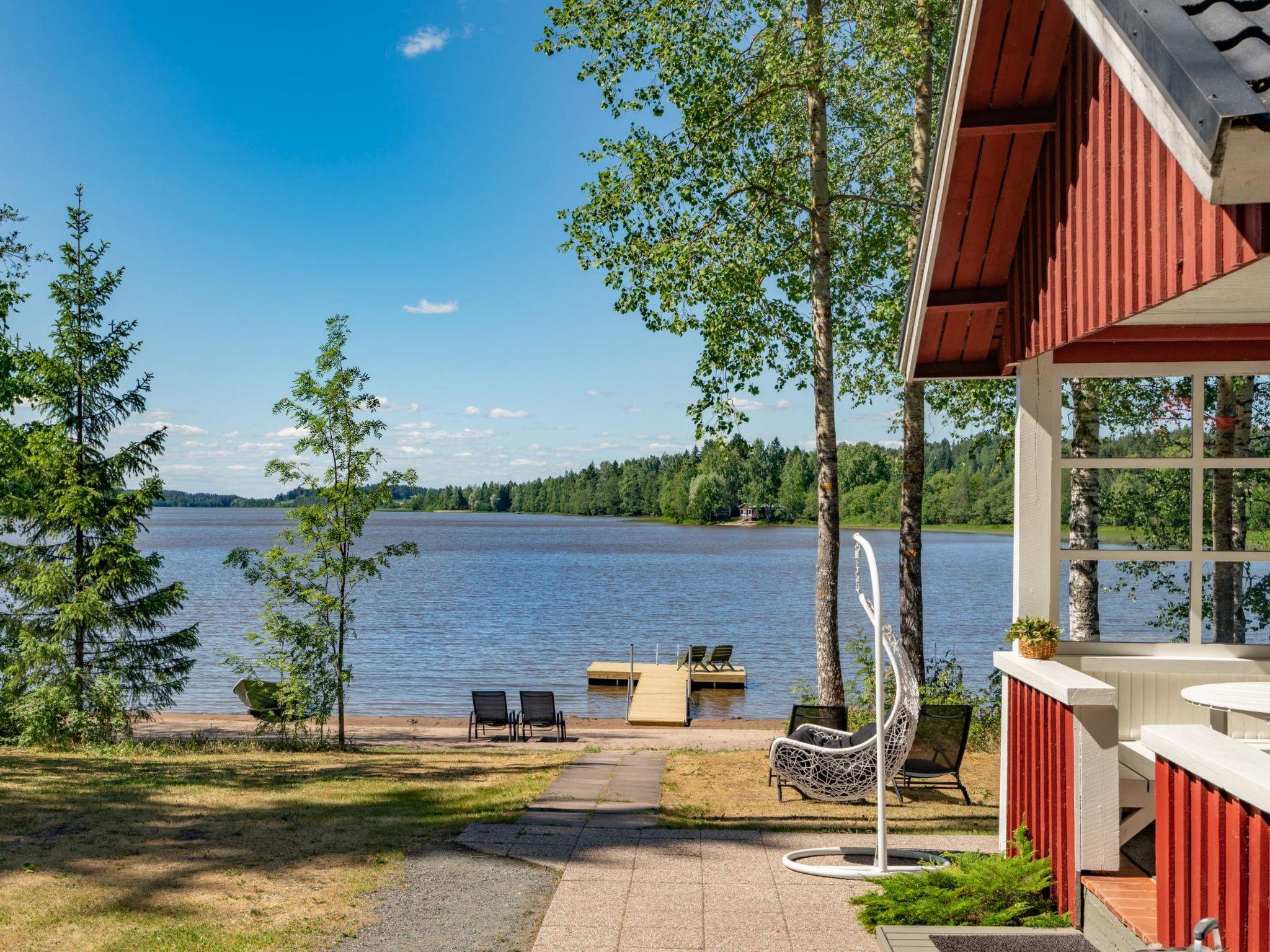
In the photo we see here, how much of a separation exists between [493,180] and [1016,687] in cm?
2357

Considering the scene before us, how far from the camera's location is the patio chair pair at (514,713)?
16.4 meters

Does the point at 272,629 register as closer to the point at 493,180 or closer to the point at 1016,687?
the point at 1016,687

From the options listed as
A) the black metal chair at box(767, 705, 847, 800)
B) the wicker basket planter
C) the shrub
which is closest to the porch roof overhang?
the wicker basket planter

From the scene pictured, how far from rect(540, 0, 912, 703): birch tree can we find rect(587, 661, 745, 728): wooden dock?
32.7ft

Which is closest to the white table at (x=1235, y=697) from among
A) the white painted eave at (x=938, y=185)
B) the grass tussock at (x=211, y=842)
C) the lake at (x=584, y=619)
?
the white painted eave at (x=938, y=185)

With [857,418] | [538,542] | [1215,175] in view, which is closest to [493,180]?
[857,418]

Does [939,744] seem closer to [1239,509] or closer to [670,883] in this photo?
[670,883]

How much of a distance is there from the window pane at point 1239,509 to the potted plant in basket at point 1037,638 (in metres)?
4.38

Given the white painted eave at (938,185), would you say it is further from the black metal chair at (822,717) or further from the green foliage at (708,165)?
the green foliage at (708,165)

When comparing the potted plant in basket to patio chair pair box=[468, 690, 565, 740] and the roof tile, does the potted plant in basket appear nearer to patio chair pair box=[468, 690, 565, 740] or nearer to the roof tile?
the roof tile

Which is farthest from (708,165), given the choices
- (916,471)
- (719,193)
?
(916,471)

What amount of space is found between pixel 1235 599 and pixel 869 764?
18.7ft

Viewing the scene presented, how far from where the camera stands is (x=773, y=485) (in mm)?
106250

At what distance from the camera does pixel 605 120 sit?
10242 mm
